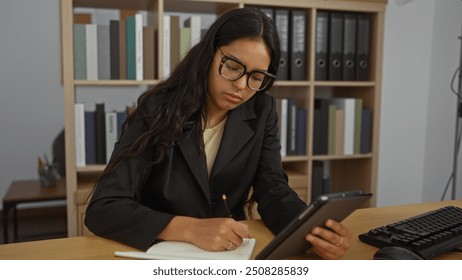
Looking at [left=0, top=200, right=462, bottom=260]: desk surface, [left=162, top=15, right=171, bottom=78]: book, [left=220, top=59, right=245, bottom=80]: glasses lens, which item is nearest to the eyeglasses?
[left=220, top=59, right=245, bottom=80]: glasses lens

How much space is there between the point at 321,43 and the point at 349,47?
152 mm

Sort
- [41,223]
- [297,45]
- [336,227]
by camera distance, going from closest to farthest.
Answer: [336,227] < [297,45] < [41,223]

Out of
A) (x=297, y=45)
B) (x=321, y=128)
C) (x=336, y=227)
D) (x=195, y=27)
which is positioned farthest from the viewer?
(x=321, y=128)

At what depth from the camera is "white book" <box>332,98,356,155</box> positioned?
233 centimetres

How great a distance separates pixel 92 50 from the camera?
201 cm

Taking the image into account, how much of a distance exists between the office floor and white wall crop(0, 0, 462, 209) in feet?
0.78

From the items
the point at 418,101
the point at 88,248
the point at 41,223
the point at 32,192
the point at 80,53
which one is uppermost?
the point at 80,53

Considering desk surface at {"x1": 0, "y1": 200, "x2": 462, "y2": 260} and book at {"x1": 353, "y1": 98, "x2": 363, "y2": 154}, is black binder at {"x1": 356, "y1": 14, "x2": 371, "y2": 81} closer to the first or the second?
book at {"x1": 353, "y1": 98, "x2": 363, "y2": 154}

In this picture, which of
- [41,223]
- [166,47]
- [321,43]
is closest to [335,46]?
[321,43]

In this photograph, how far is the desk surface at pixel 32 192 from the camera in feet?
7.40

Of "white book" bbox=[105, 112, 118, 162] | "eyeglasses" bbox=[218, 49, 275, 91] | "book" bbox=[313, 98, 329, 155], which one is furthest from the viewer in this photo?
"book" bbox=[313, 98, 329, 155]

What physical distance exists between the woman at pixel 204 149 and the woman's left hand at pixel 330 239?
0.18 m

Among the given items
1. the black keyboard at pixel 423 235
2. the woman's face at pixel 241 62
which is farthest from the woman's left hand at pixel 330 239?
the woman's face at pixel 241 62

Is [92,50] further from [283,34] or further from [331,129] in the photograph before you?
[331,129]
